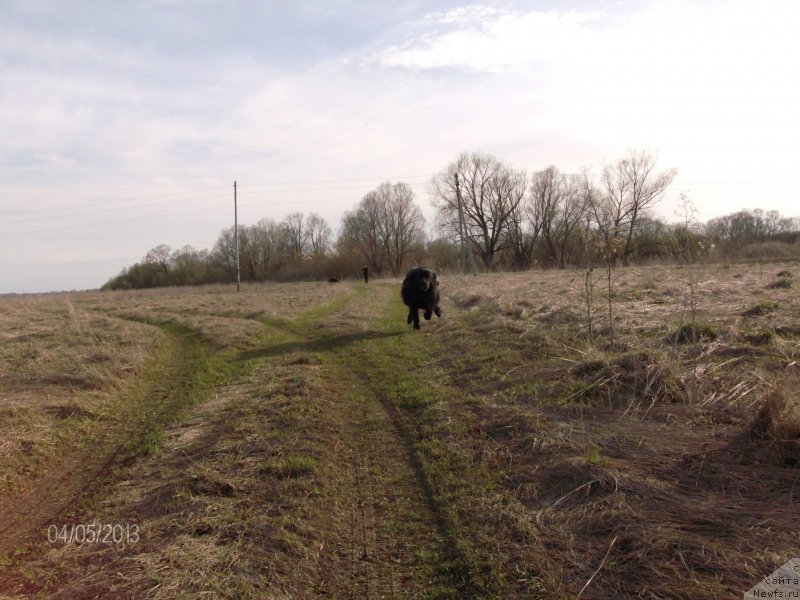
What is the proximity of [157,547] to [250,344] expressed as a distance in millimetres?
9106

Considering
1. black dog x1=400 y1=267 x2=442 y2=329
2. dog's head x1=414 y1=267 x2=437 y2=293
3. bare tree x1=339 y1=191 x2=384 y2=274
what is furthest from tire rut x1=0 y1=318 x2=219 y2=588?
bare tree x1=339 y1=191 x2=384 y2=274

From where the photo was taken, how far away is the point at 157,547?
3604 mm

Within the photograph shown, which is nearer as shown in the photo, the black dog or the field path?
the field path

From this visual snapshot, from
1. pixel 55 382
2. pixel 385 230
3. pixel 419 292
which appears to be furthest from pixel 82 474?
pixel 385 230

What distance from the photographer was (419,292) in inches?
516

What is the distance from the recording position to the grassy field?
3227 mm

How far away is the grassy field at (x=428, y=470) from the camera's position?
10.6ft
